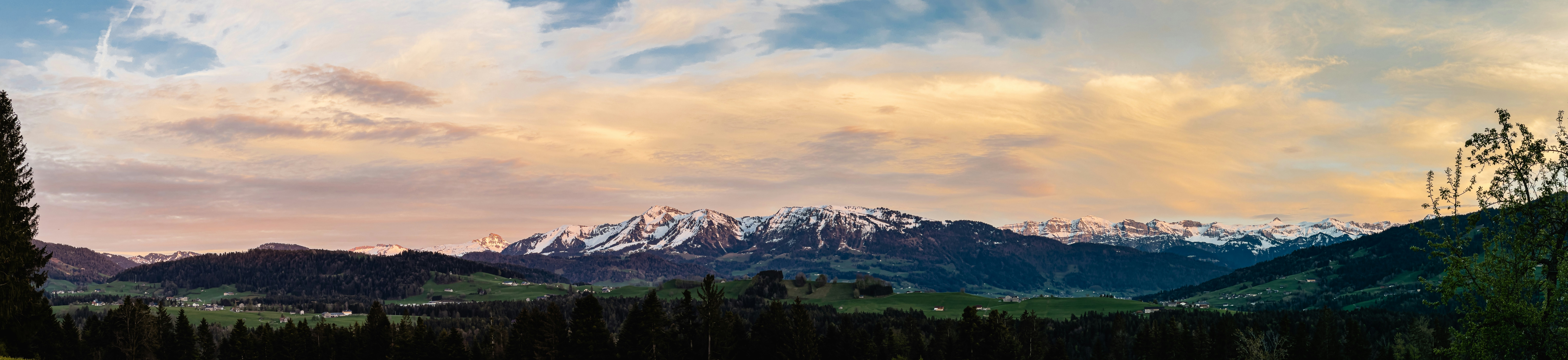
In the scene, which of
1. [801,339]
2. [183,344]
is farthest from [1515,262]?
[183,344]

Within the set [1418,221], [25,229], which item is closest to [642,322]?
[25,229]

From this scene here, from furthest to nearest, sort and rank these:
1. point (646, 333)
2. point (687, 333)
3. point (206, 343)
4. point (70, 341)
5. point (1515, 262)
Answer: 1. point (206, 343)
2. point (70, 341)
3. point (646, 333)
4. point (687, 333)
5. point (1515, 262)

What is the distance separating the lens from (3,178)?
71250mm

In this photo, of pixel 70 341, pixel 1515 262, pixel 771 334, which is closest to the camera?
pixel 1515 262

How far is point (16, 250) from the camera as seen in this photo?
237ft

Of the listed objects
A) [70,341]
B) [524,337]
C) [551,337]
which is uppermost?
[70,341]

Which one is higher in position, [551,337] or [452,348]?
[551,337]

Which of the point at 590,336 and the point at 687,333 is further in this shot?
the point at 590,336

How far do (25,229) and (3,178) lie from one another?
4643mm

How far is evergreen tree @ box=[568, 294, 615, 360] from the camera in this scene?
4291 inches

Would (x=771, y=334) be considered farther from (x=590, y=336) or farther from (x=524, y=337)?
(x=524, y=337)

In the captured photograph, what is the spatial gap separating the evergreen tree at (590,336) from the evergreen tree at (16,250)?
1981 inches

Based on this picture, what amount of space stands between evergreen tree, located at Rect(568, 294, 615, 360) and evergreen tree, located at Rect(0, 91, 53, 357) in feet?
165

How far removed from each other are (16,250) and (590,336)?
5450 cm
